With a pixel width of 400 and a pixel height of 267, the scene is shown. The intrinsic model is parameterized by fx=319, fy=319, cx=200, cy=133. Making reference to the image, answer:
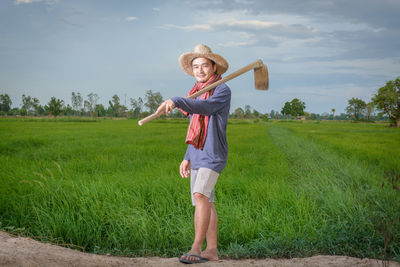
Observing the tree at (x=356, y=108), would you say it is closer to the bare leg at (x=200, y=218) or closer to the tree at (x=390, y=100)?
the tree at (x=390, y=100)

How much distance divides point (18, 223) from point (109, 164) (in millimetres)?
3769

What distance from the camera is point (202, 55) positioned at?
2529 millimetres

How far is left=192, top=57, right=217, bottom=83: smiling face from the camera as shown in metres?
2.57

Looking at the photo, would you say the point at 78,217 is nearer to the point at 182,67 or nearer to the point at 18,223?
the point at 18,223

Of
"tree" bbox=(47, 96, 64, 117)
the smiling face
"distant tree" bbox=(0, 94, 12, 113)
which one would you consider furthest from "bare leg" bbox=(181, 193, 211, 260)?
"tree" bbox=(47, 96, 64, 117)

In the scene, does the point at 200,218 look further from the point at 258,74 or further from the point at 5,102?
the point at 5,102

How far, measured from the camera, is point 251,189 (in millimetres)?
5086

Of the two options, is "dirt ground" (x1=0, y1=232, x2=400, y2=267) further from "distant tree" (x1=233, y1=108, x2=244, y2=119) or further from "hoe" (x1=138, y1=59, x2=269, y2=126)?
"distant tree" (x1=233, y1=108, x2=244, y2=119)

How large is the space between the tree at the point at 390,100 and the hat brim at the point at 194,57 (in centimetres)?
3234

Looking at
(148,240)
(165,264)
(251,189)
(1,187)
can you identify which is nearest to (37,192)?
(1,187)

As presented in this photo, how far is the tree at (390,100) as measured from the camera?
29734mm

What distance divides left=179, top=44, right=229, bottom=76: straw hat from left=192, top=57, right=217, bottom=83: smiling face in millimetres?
45

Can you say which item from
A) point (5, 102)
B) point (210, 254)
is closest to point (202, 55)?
point (210, 254)

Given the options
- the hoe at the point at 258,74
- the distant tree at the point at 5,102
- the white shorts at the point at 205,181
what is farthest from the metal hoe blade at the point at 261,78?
the distant tree at the point at 5,102
